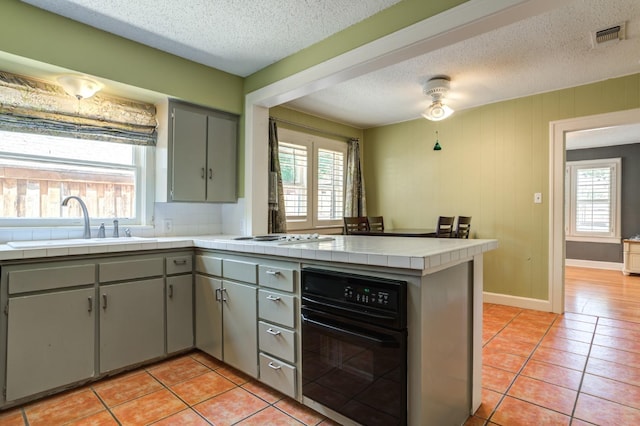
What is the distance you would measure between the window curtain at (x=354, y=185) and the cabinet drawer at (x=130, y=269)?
119 inches

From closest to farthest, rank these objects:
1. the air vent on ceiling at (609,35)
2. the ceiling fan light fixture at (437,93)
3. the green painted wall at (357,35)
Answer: the green painted wall at (357,35) → the air vent on ceiling at (609,35) → the ceiling fan light fixture at (437,93)

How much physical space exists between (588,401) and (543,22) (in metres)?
2.42

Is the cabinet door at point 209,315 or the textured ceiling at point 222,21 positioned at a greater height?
the textured ceiling at point 222,21

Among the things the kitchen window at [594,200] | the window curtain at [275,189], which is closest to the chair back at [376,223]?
the window curtain at [275,189]

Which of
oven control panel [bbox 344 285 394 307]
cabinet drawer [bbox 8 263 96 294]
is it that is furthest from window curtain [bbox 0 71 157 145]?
oven control panel [bbox 344 285 394 307]

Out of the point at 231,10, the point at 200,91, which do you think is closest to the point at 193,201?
the point at 200,91

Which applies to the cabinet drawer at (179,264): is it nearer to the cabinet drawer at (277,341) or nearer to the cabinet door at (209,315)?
the cabinet door at (209,315)

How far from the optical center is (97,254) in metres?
2.21

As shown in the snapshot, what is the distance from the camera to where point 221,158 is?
325 cm

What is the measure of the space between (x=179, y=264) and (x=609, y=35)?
11.7 feet

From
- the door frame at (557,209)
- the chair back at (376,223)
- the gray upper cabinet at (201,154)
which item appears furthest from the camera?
the chair back at (376,223)

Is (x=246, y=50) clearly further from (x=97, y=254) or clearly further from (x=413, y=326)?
(x=413, y=326)

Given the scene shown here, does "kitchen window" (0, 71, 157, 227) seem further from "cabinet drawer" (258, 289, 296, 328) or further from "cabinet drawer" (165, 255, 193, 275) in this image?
"cabinet drawer" (258, 289, 296, 328)

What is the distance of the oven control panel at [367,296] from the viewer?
1472 mm
